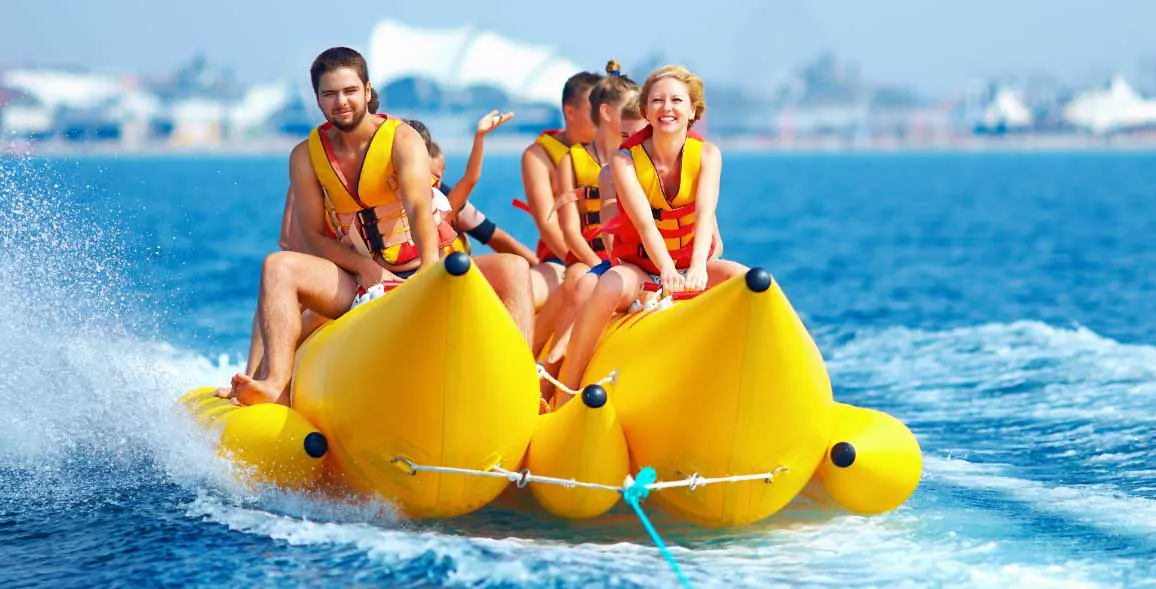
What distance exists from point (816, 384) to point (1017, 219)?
888 inches

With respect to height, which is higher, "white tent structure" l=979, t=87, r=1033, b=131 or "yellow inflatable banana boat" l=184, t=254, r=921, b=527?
"white tent structure" l=979, t=87, r=1033, b=131

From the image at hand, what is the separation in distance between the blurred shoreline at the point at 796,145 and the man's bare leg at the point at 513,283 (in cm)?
7417

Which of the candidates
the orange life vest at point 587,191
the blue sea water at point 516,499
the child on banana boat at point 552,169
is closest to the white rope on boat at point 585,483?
the blue sea water at point 516,499

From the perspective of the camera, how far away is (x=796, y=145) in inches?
4518

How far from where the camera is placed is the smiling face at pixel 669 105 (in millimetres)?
4336

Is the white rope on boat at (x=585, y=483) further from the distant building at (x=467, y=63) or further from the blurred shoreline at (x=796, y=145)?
the blurred shoreline at (x=796, y=145)

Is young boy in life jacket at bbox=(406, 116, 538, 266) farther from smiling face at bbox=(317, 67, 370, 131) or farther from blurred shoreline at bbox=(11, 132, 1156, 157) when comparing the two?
blurred shoreline at bbox=(11, 132, 1156, 157)

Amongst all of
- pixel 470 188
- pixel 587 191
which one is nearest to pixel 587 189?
pixel 587 191

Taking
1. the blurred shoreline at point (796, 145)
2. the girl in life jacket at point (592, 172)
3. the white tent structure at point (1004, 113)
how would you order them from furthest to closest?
the white tent structure at point (1004, 113) < the blurred shoreline at point (796, 145) < the girl in life jacket at point (592, 172)

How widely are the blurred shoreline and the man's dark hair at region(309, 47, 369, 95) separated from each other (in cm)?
7418

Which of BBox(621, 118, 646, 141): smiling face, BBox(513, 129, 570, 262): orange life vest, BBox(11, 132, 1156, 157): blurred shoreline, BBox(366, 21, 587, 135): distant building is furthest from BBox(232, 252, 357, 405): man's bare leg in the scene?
BBox(11, 132, 1156, 157): blurred shoreline

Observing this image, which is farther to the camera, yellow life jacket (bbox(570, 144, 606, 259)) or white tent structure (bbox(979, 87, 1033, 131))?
white tent structure (bbox(979, 87, 1033, 131))

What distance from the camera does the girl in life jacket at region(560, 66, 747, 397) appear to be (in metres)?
4.32

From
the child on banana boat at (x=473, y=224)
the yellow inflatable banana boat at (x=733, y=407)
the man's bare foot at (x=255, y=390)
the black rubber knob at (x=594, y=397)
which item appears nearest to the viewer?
the yellow inflatable banana boat at (x=733, y=407)
